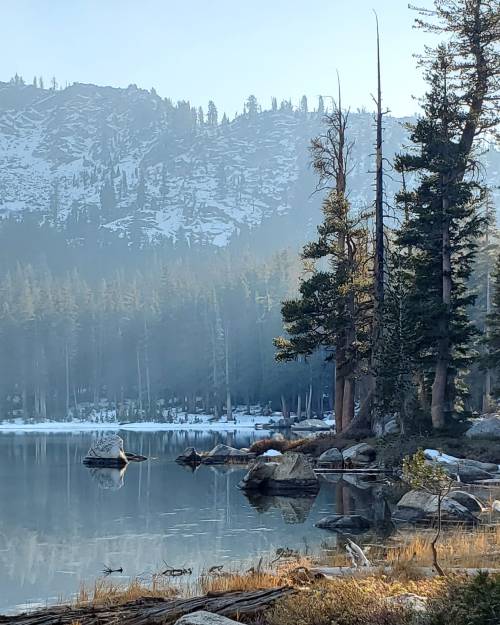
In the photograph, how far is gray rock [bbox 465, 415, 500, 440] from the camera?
30.7 m

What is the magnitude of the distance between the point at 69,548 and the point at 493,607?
41.7 feet

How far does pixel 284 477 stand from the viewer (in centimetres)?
2705

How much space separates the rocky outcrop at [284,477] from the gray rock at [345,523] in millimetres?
7145

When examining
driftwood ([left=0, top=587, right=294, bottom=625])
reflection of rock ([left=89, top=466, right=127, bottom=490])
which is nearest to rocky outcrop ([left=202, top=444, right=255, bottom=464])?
reflection of rock ([left=89, top=466, right=127, bottom=490])

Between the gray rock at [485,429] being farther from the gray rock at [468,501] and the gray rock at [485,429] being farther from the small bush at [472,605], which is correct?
the small bush at [472,605]

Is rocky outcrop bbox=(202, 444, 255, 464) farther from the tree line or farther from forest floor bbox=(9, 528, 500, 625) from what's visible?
forest floor bbox=(9, 528, 500, 625)

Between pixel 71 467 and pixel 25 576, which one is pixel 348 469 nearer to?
pixel 71 467

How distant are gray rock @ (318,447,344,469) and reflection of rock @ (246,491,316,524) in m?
6.06

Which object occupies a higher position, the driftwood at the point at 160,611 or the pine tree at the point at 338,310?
the pine tree at the point at 338,310

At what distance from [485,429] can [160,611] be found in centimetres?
2423

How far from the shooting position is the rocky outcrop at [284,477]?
87.7 ft

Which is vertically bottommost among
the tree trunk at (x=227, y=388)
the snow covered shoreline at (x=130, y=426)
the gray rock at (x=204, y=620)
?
the snow covered shoreline at (x=130, y=426)

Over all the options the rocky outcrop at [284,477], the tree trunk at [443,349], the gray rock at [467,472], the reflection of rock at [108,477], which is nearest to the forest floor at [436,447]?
the tree trunk at [443,349]

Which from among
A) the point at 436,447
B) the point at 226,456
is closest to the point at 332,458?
the point at 436,447
